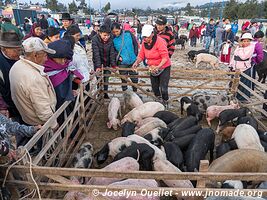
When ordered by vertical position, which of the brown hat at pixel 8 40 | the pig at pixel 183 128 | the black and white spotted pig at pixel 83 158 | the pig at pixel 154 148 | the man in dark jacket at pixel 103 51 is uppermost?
the brown hat at pixel 8 40

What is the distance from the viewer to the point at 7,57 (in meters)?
3.57

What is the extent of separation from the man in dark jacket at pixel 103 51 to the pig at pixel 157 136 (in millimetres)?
2645

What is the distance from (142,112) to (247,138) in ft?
7.48

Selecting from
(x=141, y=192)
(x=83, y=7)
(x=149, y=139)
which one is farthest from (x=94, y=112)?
(x=83, y=7)

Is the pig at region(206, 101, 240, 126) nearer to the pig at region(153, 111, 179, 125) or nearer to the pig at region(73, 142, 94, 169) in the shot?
the pig at region(153, 111, 179, 125)

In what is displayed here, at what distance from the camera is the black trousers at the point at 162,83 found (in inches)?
247

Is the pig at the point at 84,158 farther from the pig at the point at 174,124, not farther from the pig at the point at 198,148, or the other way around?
the pig at the point at 174,124

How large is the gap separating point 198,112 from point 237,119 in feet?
2.81

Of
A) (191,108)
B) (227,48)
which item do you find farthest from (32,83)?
(227,48)

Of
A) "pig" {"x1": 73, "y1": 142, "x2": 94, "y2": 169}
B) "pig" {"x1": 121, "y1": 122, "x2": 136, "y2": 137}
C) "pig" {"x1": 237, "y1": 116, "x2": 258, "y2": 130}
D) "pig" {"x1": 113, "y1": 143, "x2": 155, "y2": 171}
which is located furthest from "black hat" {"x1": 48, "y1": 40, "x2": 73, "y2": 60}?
"pig" {"x1": 237, "y1": 116, "x2": 258, "y2": 130}

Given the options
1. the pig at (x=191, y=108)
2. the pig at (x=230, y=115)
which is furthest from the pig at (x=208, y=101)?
the pig at (x=230, y=115)

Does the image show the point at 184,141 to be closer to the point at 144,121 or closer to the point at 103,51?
the point at 144,121

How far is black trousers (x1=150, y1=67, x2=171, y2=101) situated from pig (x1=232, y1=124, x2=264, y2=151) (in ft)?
7.17

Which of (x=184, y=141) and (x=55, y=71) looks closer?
(x=55, y=71)
